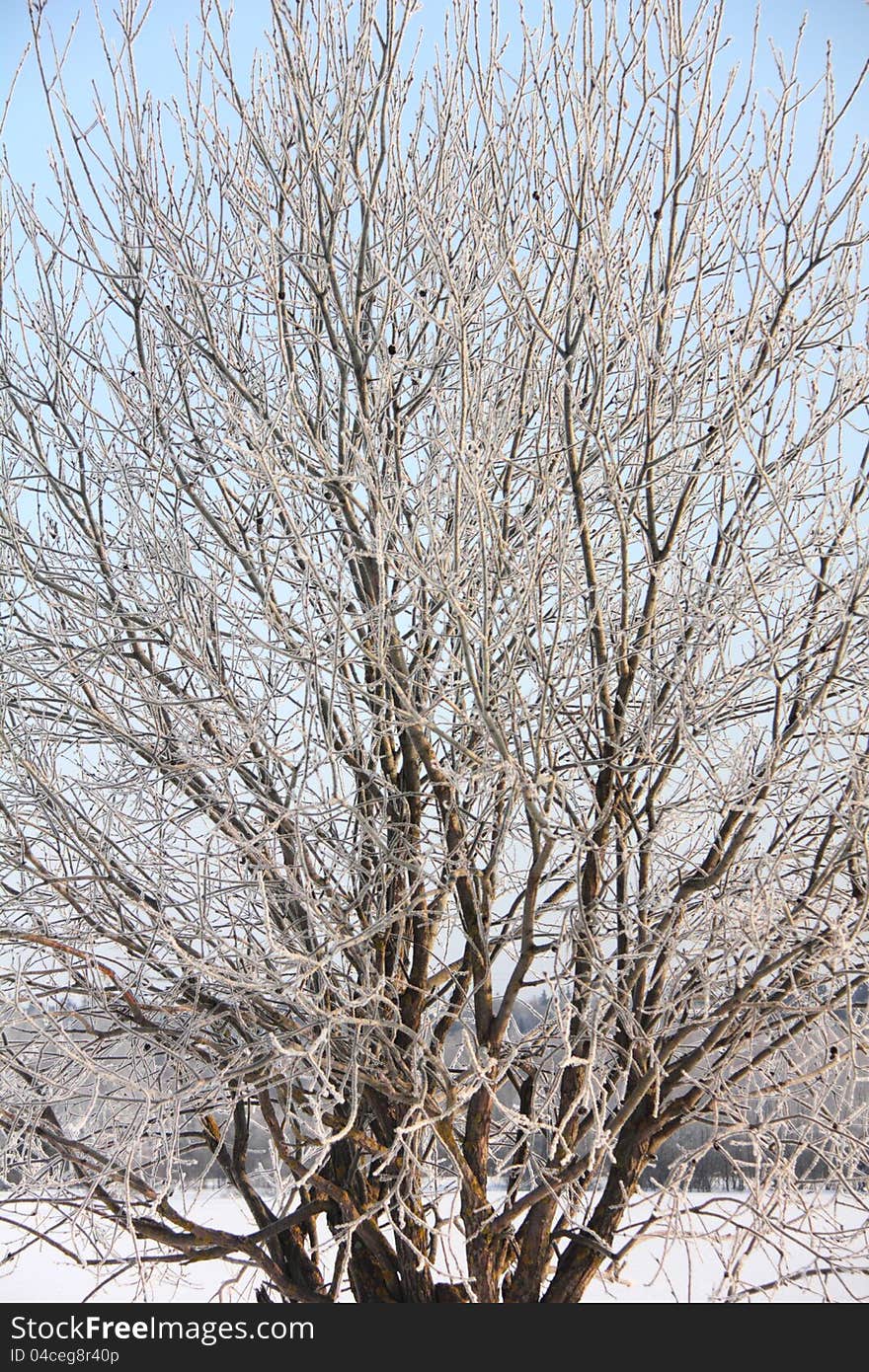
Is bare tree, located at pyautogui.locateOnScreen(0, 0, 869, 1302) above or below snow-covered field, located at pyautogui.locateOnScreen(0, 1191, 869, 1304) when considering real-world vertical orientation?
above

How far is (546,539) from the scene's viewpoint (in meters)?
3.19

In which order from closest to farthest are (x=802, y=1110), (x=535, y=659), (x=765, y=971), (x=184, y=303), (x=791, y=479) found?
(x=535, y=659)
(x=765, y=971)
(x=791, y=479)
(x=184, y=303)
(x=802, y=1110)

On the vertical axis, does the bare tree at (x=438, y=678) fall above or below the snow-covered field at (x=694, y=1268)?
above

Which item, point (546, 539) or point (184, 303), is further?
point (184, 303)

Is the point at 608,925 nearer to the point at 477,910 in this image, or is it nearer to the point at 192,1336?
the point at 477,910

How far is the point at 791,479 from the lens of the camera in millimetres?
3371

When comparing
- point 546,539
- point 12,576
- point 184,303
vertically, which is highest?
point 184,303

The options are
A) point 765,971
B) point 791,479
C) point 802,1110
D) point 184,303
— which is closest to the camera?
point 765,971

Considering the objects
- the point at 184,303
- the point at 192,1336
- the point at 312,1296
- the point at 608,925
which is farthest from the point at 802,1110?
the point at 184,303

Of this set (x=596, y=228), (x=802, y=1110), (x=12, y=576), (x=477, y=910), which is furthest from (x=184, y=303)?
(x=802, y=1110)

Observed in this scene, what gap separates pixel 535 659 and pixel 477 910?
2.73ft

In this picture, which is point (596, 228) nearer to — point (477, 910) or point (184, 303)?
point (184, 303)

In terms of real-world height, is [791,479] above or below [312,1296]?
above

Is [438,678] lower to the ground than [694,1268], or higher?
higher
